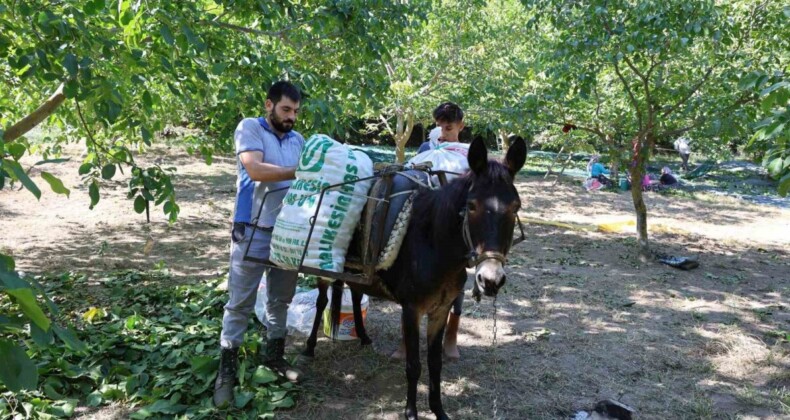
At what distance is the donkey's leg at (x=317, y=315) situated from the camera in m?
3.98

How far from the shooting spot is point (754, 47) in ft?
20.7

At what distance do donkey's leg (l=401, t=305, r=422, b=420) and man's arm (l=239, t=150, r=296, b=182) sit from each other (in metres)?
1.01

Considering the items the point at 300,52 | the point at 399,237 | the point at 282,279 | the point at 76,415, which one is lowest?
the point at 76,415

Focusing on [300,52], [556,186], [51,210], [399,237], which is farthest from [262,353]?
[556,186]

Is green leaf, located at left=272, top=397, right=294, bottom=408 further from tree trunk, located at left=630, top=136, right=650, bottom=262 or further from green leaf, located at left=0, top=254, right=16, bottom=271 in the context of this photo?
tree trunk, located at left=630, top=136, right=650, bottom=262

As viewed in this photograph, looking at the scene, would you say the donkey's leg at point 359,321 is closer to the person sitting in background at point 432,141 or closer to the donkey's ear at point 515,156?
the person sitting in background at point 432,141

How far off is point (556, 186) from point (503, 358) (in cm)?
1118

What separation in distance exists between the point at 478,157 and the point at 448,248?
54cm

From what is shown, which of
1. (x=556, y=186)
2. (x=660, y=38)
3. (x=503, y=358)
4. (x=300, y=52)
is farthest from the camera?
(x=556, y=186)

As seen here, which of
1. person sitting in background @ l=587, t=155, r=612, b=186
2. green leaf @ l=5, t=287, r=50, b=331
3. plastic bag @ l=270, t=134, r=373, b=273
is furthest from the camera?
person sitting in background @ l=587, t=155, r=612, b=186

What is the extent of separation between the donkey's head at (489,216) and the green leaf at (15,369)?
5.54 feet

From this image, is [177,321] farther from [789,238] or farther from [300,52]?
[789,238]

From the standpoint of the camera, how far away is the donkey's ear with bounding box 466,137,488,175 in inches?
98.6

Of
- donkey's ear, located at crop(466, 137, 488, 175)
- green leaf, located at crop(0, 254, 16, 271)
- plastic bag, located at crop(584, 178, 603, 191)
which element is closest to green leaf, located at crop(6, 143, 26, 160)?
green leaf, located at crop(0, 254, 16, 271)
